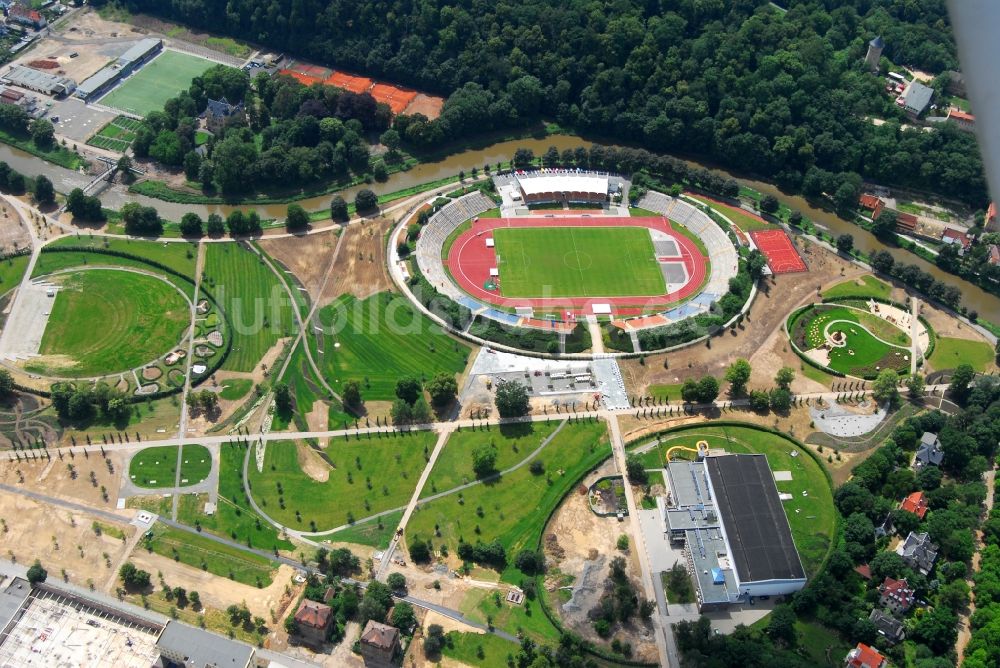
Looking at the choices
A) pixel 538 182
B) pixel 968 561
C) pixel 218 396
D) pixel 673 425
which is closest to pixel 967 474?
pixel 968 561

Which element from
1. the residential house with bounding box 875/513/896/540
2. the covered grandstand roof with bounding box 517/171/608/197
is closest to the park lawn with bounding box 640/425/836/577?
the residential house with bounding box 875/513/896/540

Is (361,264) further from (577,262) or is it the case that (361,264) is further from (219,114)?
(219,114)

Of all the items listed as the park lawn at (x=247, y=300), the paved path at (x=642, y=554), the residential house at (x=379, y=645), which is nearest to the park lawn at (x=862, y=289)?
the paved path at (x=642, y=554)

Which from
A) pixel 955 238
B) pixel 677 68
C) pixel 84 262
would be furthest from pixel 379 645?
pixel 677 68

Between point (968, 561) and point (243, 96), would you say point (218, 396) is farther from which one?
point (968, 561)

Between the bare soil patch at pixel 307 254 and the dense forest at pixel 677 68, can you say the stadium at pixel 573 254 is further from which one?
the dense forest at pixel 677 68

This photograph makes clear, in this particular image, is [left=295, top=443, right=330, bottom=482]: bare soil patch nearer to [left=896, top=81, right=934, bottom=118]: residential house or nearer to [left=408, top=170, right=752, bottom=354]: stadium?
[left=408, top=170, right=752, bottom=354]: stadium
